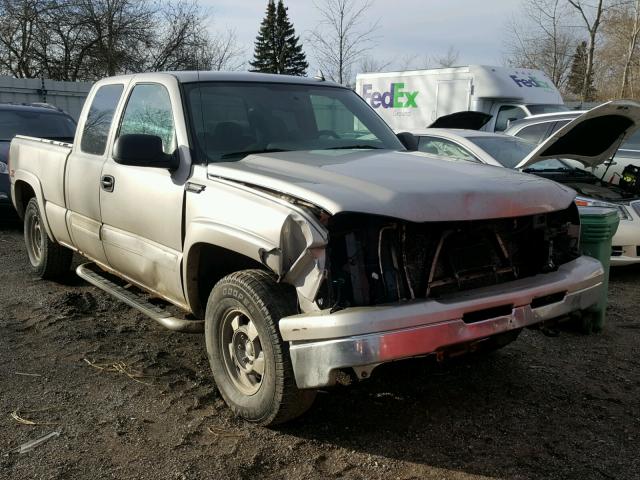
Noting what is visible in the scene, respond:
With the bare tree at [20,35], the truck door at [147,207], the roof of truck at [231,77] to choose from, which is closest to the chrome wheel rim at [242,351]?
the truck door at [147,207]

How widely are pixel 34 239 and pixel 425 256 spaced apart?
195 inches

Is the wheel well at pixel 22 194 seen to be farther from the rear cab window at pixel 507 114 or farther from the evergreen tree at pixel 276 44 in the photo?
the evergreen tree at pixel 276 44

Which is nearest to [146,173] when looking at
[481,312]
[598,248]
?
[481,312]

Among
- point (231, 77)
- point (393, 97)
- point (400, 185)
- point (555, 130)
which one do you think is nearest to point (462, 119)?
point (555, 130)

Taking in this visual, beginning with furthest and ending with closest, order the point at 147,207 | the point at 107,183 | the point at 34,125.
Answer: the point at 34,125 → the point at 107,183 → the point at 147,207

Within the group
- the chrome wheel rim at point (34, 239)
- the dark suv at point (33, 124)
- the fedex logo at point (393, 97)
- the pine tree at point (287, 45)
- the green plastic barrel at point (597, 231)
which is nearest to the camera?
the green plastic barrel at point (597, 231)

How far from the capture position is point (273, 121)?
4.10 m

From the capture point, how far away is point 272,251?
9.29ft

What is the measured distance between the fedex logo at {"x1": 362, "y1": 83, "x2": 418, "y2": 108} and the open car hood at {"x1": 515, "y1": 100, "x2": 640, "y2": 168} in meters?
8.34

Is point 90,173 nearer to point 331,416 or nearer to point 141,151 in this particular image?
point 141,151

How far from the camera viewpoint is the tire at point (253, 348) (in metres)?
2.92

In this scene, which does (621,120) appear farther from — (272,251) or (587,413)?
(272,251)

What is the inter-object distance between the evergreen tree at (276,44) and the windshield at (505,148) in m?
37.3

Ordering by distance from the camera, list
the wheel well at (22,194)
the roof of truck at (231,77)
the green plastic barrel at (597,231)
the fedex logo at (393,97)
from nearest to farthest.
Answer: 1. the roof of truck at (231,77)
2. the green plastic barrel at (597,231)
3. the wheel well at (22,194)
4. the fedex logo at (393,97)
